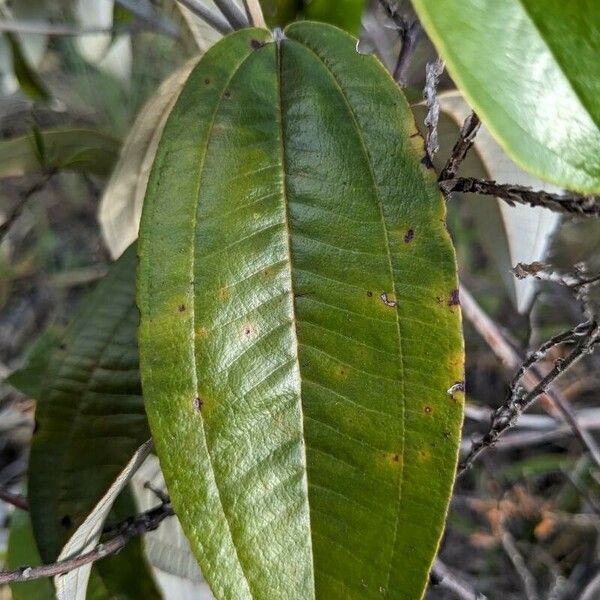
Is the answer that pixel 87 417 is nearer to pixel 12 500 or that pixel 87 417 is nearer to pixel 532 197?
pixel 12 500

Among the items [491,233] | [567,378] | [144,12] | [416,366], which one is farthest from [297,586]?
[567,378]

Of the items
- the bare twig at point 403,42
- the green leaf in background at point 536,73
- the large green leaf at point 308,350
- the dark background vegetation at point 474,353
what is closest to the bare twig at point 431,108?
the large green leaf at point 308,350

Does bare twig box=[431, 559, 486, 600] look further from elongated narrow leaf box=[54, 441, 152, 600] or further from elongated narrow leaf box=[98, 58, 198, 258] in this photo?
elongated narrow leaf box=[98, 58, 198, 258]

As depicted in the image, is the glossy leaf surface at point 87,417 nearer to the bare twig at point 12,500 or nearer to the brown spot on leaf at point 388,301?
the bare twig at point 12,500

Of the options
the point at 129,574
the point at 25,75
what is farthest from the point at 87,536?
the point at 25,75

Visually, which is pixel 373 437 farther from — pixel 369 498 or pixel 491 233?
pixel 491 233
